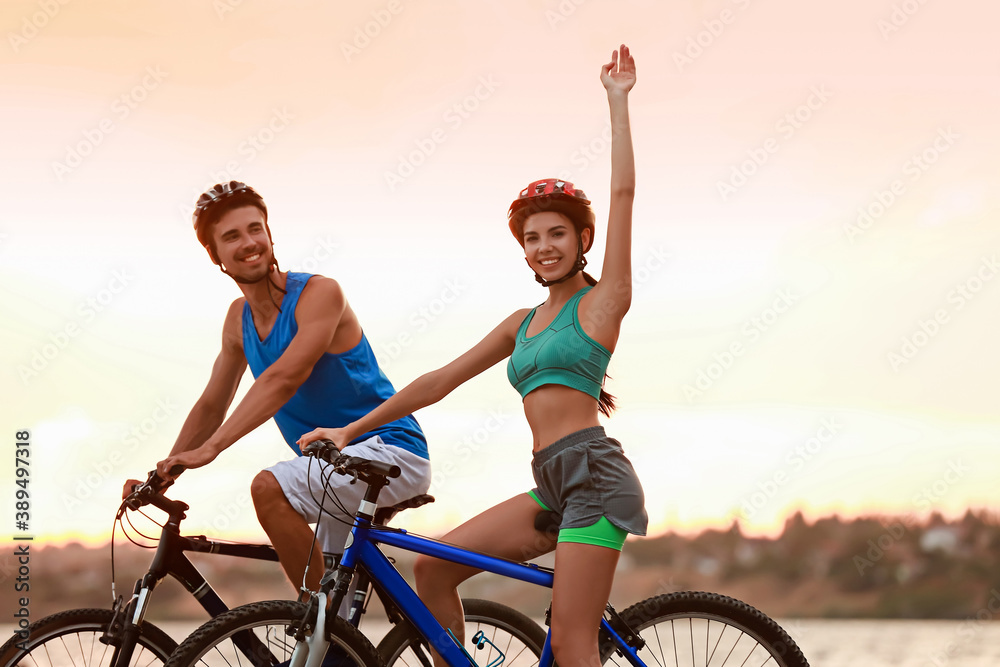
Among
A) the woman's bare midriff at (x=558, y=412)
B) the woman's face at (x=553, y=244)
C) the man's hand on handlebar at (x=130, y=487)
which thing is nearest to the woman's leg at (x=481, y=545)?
the woman's bare midriff at (x=558, y=412)

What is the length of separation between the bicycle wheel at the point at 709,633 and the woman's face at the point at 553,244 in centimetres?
110

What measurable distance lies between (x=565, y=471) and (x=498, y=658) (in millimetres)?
944

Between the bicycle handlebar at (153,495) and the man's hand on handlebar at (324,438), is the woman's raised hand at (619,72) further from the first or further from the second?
the bicycle handlebar at (153,495)

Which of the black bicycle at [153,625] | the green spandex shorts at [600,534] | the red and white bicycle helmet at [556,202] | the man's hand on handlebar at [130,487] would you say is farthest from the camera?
the man's hand on handlebar at [130,487]

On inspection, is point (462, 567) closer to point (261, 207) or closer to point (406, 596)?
point (406, 596)

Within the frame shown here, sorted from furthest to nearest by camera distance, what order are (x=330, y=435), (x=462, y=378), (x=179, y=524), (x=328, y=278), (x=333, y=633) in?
(x=328, y=278)
(x=179, y=524)
(x=462, y=378)
(x=330, y=435)
(x=333, y=633)

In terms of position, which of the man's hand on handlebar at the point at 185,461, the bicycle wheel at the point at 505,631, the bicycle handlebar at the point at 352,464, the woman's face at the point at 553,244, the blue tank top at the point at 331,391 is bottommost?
the bicycle wheel at the point at 505,631

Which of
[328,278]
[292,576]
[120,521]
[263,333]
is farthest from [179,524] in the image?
[328,278]

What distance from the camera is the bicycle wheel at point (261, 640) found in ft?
8.33

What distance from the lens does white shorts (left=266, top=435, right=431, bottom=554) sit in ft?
10.3

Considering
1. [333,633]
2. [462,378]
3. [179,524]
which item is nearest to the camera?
[333,633]

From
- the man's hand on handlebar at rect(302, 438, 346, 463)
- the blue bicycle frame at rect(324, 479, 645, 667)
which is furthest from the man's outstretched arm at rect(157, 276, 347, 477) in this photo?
the blue bicycle frame at rect(324, 479, 645, 667)

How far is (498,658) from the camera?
325 centimetres

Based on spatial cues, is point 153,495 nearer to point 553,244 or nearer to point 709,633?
point 553,244
